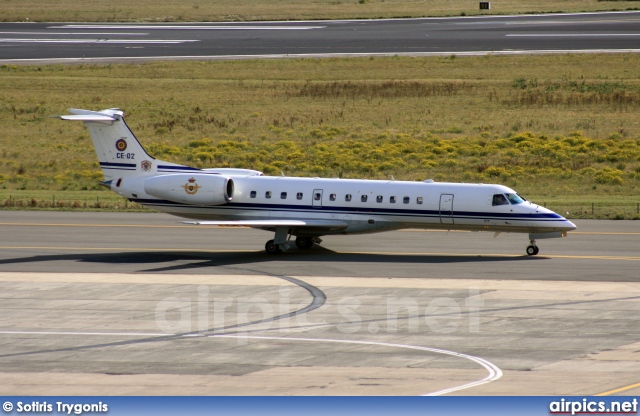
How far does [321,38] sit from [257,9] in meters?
30.5

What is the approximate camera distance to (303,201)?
3669 centimetres

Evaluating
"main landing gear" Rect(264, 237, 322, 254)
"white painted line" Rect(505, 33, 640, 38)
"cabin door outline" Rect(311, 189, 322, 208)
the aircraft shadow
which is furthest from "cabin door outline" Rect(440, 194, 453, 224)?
"white painted line" Rect(505, 33, 640, 38)

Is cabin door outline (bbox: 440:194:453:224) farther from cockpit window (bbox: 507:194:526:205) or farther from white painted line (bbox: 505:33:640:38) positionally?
white painted line (bbox: 505:33:640:38)

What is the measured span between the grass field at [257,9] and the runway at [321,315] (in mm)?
82752

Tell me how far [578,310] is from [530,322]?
2.13 metres

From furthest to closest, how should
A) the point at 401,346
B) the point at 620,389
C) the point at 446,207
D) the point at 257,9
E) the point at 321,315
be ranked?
1. the point at 257,9
2. the point at 446,207
3. the point at 321,315
4. the point at 401,346
5. the point at 620,389

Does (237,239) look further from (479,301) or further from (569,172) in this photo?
(569,172)

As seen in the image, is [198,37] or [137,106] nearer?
[137,106]

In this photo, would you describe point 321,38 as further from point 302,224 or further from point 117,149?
point 302,224

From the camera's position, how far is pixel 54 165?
2496 inches

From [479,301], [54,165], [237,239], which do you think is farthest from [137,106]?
[479,301]

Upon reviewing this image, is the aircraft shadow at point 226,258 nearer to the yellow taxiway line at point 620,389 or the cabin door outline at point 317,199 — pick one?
the cabin door outline at point 317,199

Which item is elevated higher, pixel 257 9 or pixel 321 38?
pixel 257 9

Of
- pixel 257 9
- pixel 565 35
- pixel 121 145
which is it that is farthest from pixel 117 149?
pixel 257 9
